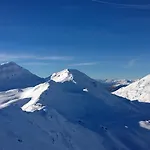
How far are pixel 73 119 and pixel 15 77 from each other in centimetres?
8360

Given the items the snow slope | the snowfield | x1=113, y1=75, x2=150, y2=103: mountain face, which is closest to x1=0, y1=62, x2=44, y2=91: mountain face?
the snowfield

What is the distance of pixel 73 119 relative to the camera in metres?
105

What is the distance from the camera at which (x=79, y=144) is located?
277ft

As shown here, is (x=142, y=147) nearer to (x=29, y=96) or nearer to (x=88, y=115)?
(x=88, y=115)

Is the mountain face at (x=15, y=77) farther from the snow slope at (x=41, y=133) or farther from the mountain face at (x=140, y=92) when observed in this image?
the snow slope at (x=41, y=133)

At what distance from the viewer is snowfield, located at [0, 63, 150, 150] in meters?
74.3

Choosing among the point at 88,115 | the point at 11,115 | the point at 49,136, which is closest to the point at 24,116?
the point at 11,115

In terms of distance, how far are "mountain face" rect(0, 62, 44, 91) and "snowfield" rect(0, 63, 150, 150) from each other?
25947 millimetres

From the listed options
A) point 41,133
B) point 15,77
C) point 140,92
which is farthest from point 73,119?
point 15,77

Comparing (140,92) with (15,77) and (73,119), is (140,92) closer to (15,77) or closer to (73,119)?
(15,77)

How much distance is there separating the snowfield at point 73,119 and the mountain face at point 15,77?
25947mm

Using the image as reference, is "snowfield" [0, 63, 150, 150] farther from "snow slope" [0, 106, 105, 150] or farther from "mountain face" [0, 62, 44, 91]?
"mountain face" [0, 62, 44, 91]

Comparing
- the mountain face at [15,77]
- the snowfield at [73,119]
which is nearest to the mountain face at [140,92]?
the snowfield at [73,119]

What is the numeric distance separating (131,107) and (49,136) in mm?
60105
